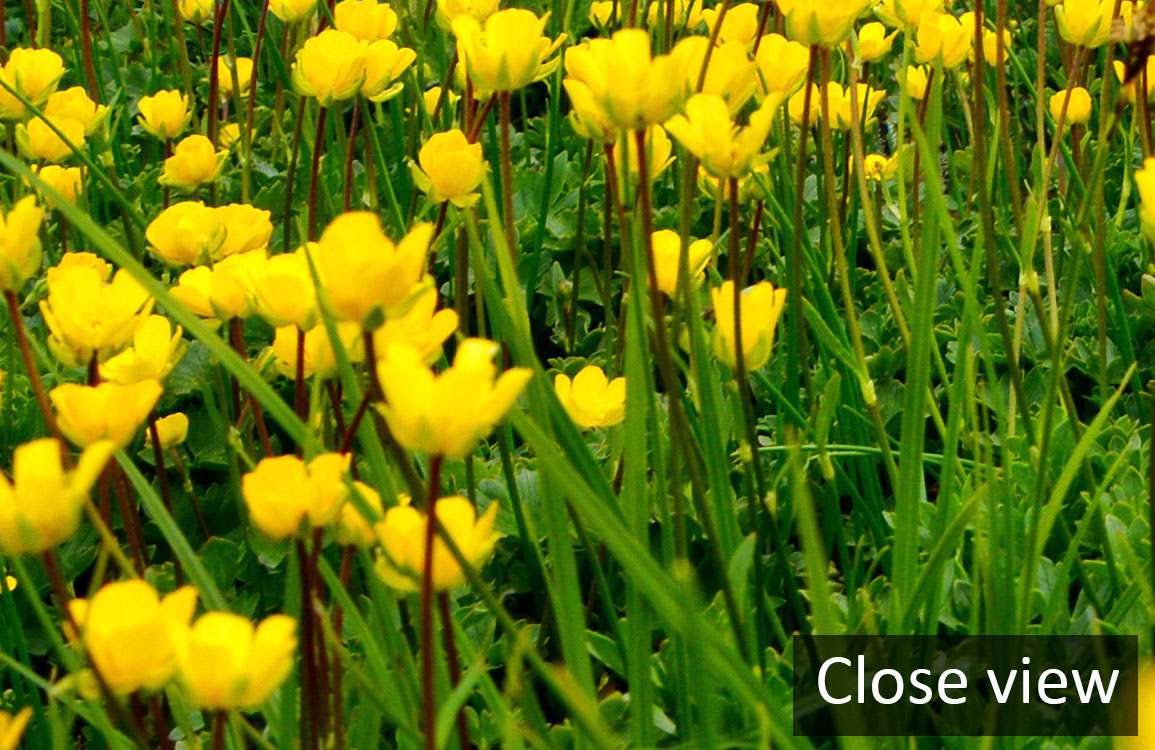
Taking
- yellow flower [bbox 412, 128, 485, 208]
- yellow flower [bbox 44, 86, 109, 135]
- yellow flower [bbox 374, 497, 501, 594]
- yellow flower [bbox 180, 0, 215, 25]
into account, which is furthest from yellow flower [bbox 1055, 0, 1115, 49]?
yellow flower [bbox 180, 0, 215, 25]

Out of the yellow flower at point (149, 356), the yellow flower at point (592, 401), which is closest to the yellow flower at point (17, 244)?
the yellow flower at point (149, 356)

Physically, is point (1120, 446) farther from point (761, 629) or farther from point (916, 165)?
point (916, 165)

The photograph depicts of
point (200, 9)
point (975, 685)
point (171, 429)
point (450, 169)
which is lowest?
point (975, 685)

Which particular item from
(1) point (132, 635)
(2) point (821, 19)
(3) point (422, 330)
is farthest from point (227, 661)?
(2) point (821, 19)

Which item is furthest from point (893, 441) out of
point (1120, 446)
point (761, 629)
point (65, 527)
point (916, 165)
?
point (65, 527)

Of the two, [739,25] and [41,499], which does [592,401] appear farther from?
[41,499]
